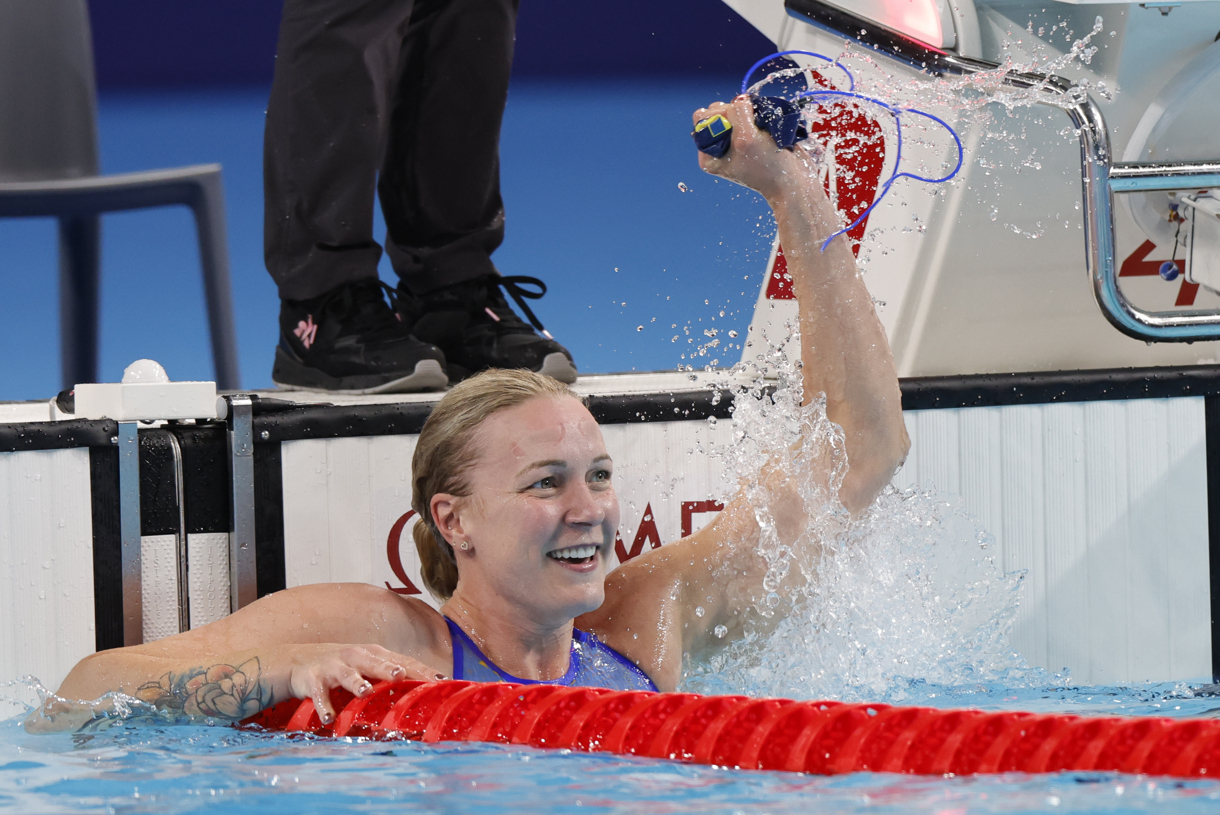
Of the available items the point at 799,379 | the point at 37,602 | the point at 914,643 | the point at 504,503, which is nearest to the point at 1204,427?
the point at 914,643

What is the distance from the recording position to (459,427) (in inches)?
64.7

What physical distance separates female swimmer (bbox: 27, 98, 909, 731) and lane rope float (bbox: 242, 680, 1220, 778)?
0.16 feet

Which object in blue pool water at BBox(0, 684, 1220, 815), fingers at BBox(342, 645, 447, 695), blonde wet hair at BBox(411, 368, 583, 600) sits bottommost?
blue pool water at BBox(0, 684, 1220, 815)

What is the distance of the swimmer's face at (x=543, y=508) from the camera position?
158 cm

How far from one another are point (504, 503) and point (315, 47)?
87 centimetres

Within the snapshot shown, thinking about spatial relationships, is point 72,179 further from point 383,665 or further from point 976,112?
point 383,665

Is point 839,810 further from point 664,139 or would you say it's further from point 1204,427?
point 664,139

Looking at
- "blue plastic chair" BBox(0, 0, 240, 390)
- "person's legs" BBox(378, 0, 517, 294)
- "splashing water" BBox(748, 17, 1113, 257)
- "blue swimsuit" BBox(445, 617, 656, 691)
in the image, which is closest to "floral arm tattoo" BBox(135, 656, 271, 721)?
"blue swimsuit" BBox(445, 617, 656, 691)

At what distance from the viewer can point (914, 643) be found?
2037 millimetres

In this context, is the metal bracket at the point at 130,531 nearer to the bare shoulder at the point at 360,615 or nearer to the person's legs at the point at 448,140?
the bare shoulder at the point at 360,615

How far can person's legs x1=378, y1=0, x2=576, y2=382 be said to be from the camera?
7.34 ft

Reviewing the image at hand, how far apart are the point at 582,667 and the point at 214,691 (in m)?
0.47

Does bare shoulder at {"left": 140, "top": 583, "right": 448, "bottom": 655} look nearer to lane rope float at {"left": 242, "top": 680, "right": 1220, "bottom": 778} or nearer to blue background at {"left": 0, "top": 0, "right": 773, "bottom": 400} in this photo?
lane rope float at {"left": 242, "top": 680, "right": 1220, "bottom": 778}

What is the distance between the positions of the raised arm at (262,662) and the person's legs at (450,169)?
0.70m
